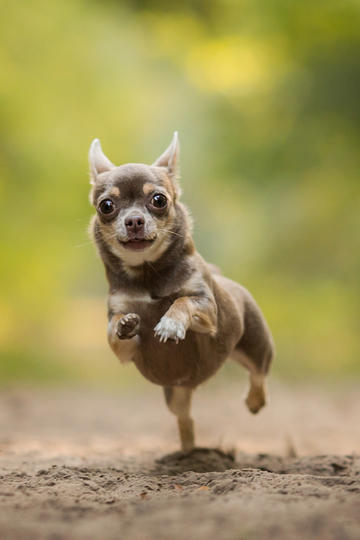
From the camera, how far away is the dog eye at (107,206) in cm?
534

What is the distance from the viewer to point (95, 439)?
895 cm

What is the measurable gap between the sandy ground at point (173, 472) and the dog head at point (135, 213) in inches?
71.5

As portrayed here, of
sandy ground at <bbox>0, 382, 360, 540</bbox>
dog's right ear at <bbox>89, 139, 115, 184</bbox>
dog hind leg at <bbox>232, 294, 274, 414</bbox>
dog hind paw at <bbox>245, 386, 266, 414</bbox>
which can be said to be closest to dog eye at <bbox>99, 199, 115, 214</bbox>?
dog's right ear at <bbox>89, 139, 115, 184</bbox>

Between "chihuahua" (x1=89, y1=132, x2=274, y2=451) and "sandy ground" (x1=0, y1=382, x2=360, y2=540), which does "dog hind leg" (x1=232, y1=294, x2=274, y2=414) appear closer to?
"chihuahua" (x1=89, y1=132, x2=274, y2=451)

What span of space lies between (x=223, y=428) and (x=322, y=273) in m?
10.2

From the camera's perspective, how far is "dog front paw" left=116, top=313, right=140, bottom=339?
4988 mm

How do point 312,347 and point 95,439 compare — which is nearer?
point 95,439

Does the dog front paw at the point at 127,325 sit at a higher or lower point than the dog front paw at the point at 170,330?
higher

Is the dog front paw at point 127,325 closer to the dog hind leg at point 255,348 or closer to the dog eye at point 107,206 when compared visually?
the dog eye at point 107,206

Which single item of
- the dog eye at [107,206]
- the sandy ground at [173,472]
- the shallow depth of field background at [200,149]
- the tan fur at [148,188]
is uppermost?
the shallow depth of field background at [200,149]

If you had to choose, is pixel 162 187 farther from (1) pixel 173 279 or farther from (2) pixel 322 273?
(2) pixel 322 273

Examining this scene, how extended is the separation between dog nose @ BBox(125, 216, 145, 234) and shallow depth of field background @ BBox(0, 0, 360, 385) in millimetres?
10862

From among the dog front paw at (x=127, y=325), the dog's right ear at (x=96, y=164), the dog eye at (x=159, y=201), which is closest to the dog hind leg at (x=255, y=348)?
the dog eye at (x=159, y=201)

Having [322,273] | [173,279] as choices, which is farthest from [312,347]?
[173,279]
